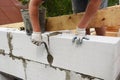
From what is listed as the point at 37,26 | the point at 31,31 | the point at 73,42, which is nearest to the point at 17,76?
the point at 31,31

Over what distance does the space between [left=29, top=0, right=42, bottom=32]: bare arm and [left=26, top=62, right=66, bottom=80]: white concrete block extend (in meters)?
0.55

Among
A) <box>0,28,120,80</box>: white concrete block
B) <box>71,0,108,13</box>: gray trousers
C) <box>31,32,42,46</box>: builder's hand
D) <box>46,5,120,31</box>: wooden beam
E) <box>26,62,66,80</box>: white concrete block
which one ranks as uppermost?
<box>71,0,108,13</box>: gray trousers

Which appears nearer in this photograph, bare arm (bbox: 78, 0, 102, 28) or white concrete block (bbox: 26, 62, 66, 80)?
bare arm (bbox: 78, 0, 102, 28)

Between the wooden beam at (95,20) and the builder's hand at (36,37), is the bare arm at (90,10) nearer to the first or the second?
the wooden beam at (95,20)

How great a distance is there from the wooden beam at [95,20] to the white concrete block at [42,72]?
507 mm

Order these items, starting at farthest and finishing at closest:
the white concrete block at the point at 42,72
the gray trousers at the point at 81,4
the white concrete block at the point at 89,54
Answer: the gray trousers at the point at 81,4
the white concrete block at the point at 42,72
the white concrete block at the point at 89,54

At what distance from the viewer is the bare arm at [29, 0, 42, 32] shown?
2598 mm

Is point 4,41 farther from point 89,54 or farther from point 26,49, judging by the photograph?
point 89,54

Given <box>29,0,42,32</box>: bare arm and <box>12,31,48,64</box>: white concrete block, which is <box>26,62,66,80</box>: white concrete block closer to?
<box>12,31,48,64</box>: white concrete block

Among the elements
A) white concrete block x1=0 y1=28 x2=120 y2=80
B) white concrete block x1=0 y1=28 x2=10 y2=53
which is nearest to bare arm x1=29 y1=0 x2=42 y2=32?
white concrete block x1=0 y1=28 x2=120 y2=80

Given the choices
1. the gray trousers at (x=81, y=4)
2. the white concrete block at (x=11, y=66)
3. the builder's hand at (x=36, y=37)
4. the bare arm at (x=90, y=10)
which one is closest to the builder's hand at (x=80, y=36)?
the bare arm at (x=90, y=10)

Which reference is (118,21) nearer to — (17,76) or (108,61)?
(108,61)

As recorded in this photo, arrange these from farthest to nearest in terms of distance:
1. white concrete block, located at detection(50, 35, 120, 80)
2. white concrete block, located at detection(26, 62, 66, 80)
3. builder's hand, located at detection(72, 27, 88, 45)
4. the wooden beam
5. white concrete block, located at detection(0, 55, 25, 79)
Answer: white concrete block, located at detection(0, 55, 25, 79), white concrete block, located at detection(26, 62, 66, 80), the wooden beam, builder's hand, located at detection(72, 27, 88, 45), white concrete block, located at detection(50, 35, 120, 80)

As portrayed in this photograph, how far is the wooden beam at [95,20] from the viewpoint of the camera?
252 centimetres
